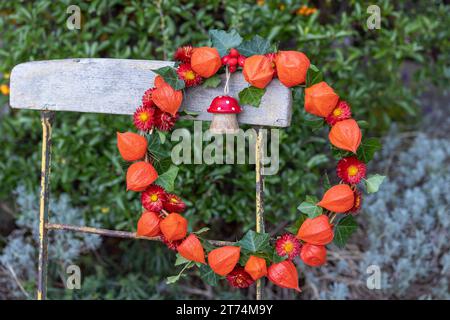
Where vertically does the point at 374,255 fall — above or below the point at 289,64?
below

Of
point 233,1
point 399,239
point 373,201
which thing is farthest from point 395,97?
point 233,1

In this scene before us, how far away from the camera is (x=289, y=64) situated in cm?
163

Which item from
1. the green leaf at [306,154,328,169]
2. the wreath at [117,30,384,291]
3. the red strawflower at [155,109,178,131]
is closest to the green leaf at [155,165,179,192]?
the wreath at [117,30,384,291]

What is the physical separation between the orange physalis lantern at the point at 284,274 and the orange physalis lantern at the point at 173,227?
0.27 metres

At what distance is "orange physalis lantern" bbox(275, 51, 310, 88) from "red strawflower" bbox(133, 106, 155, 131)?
37 centimetres

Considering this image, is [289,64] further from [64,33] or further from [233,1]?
[64,33]

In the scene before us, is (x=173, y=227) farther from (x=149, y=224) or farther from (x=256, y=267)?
(x=256, y=267)

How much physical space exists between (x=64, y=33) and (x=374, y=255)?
159 cm

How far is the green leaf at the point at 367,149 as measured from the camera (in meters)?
1.70

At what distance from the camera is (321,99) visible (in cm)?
164

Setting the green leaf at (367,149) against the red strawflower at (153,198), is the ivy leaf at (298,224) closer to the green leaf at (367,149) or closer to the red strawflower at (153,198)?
the green leaf at (367,149)

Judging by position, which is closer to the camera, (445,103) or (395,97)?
(395,97)

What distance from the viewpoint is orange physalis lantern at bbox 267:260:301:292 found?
166cm

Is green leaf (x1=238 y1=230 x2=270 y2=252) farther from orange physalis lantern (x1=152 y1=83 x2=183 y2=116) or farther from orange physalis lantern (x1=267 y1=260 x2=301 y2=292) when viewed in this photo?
orange physalis lantern (x1=152 y1=83 x2=183 y2=116)
